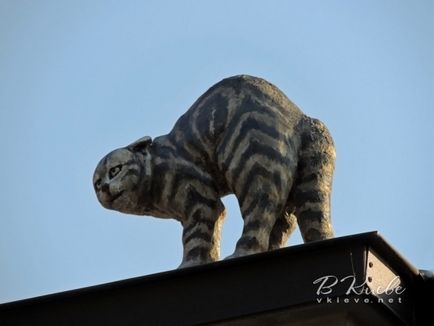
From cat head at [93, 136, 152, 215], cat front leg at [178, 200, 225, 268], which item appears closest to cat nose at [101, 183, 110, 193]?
cat head at [93, 136, 152, 215]

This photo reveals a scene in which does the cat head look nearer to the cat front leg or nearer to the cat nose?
the cat nose

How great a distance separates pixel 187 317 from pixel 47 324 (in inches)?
27.0

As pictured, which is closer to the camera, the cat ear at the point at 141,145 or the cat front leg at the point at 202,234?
the cat front leg at the point at 202,234

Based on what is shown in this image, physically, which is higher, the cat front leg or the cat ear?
the cat ear

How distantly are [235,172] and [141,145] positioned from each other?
27.4 inches

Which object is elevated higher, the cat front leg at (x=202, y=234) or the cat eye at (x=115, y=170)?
the cat eye at (x=115, y=170)

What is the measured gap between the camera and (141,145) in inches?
288

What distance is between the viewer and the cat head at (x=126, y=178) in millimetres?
7203

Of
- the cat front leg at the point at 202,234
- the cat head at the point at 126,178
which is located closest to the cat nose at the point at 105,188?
the cat head at the point at 126,178

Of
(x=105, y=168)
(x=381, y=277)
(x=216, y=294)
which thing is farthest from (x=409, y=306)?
(x=105, y=168)

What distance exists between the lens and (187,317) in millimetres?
5992

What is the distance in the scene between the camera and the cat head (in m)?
7.20

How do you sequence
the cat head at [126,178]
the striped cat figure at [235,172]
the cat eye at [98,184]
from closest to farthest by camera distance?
the striped cat figure at [235,172]
the cat head at [126,178]
the cat eye at [98,184]

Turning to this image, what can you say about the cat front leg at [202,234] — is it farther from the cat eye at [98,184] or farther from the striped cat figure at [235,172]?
the cat eye at [98,184]
